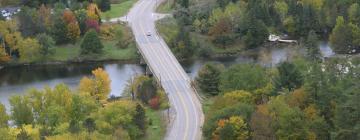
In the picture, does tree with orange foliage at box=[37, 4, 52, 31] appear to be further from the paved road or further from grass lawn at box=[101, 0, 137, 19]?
the paved road

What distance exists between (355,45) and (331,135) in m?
44.2

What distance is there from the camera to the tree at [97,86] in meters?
62.2

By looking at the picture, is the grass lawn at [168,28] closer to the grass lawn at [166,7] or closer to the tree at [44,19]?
the grass lawn at [166,7]

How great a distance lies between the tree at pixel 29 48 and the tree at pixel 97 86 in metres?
24.2

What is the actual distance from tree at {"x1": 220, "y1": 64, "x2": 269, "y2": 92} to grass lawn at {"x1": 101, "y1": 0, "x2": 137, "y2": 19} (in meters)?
42.3

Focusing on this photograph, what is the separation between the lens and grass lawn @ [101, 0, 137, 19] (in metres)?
101

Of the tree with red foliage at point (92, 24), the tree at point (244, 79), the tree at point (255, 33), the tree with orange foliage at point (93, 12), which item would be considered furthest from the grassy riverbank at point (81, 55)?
the tree at point (244, 79)

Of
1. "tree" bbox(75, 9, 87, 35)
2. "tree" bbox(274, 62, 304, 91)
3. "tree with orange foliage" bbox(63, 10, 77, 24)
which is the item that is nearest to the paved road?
"tree" bbox(75, 9, 87, 35)

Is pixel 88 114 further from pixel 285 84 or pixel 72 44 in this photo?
pixel 72 44

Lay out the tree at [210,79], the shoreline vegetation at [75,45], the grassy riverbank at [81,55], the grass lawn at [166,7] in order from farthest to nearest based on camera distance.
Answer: the grass lawn at [166,7]
the grassy riverbank at [81,55]
the shoreline vegetation at [75,45]
the tree at [210,79]

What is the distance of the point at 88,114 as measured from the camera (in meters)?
54.8

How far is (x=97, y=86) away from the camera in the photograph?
206 feet

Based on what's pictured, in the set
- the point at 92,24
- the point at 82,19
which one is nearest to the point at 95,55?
the point at 92,24

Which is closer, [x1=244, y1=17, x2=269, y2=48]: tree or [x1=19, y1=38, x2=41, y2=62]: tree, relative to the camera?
[x1=19, y1=38, x2=41, y2=62]: tree
